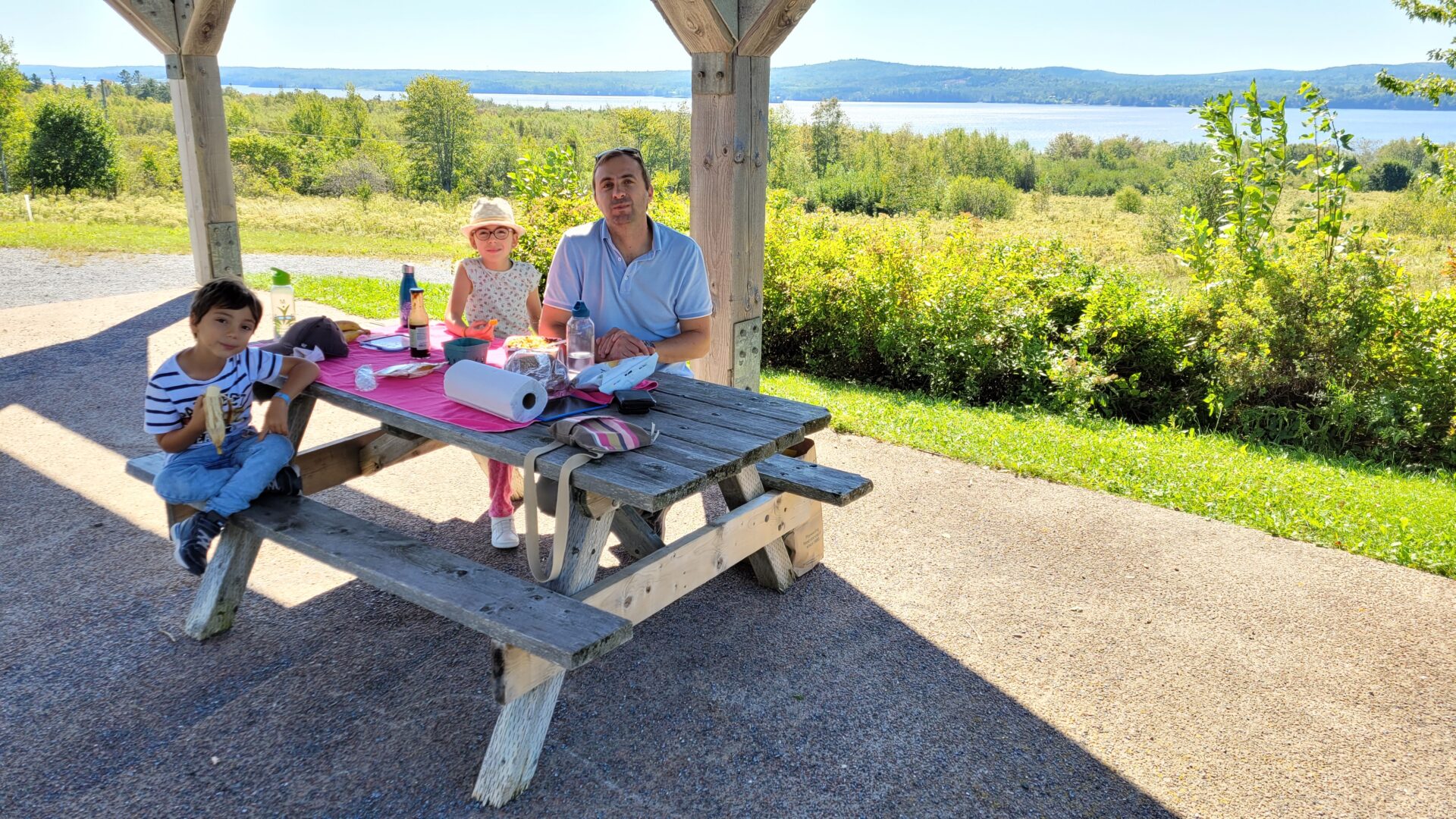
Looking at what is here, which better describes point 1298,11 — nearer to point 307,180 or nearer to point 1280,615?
point 307,180

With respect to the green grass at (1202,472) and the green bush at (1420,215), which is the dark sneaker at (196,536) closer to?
the green grass at (1202,472)

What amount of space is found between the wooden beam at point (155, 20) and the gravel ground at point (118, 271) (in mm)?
2780

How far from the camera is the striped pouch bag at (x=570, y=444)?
7.95 ft

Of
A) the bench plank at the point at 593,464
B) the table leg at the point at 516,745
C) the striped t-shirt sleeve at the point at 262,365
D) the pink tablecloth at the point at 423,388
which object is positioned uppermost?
the striped t-shirt sleeve at the point at 262,365

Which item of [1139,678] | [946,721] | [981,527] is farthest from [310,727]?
[981,527]

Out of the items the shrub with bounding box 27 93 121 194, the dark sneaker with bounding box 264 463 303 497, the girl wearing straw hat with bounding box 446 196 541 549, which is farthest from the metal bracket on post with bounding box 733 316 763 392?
the shrub with bounding box 27 93 121 194

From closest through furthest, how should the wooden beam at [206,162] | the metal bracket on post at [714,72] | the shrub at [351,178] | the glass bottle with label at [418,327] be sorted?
the glass bottle with label at [418,327], the metal bracket on post at [714,72], the wooden beam at [206,162], the shrub at [351,178]

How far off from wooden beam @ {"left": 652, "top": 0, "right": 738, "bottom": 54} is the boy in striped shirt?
6.71ft

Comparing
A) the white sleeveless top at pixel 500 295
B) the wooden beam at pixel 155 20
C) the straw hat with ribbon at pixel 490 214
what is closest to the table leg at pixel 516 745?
the white sleeveless top at pixel 500 295

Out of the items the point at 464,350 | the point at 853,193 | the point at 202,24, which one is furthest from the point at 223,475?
the point at 853,193

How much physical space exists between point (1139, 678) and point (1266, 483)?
2.15 m

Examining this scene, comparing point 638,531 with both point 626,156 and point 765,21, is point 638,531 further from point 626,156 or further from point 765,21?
point 765,21

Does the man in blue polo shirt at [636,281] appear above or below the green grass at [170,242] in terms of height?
above

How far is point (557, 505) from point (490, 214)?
82.9 inches
